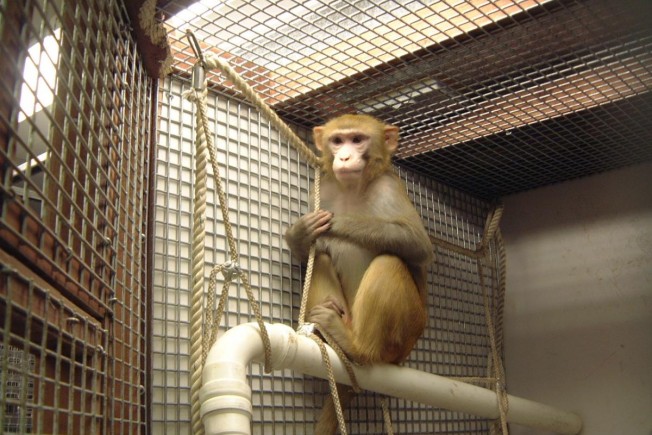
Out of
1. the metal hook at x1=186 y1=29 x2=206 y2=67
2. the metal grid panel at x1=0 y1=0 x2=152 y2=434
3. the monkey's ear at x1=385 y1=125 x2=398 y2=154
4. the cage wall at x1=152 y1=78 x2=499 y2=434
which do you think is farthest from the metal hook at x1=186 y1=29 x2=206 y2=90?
the monkey's ear at x1=385 y1=125 x2=398 y2=154

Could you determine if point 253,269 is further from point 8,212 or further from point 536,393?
point 536,393

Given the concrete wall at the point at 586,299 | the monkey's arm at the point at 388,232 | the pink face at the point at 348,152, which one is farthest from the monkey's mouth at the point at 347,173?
the concrete wall at the point at 586,299

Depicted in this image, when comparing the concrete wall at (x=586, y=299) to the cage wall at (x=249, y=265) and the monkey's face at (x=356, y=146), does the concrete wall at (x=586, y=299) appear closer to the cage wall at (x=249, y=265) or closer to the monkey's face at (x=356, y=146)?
the cage wall at (x=249, y=265)

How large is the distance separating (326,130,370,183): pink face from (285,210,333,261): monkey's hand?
7.5 inches

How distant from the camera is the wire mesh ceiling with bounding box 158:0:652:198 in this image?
264 centimetres

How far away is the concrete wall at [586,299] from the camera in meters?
3.85

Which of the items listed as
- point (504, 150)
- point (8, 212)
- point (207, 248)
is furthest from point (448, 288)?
point (8, 212)

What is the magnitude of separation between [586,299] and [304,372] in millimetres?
2189

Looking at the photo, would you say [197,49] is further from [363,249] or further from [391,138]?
[391,138]

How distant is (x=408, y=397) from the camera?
116 inches

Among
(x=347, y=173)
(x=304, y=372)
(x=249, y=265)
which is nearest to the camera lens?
(x=304, y=372)

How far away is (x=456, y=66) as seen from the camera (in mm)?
2994

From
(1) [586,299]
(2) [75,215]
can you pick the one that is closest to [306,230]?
(2) [75,215]

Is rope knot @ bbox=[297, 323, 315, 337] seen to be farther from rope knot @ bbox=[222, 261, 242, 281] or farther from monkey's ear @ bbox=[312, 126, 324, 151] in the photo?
monkey's ear @ bbox=[312, 126, 324, 151]
